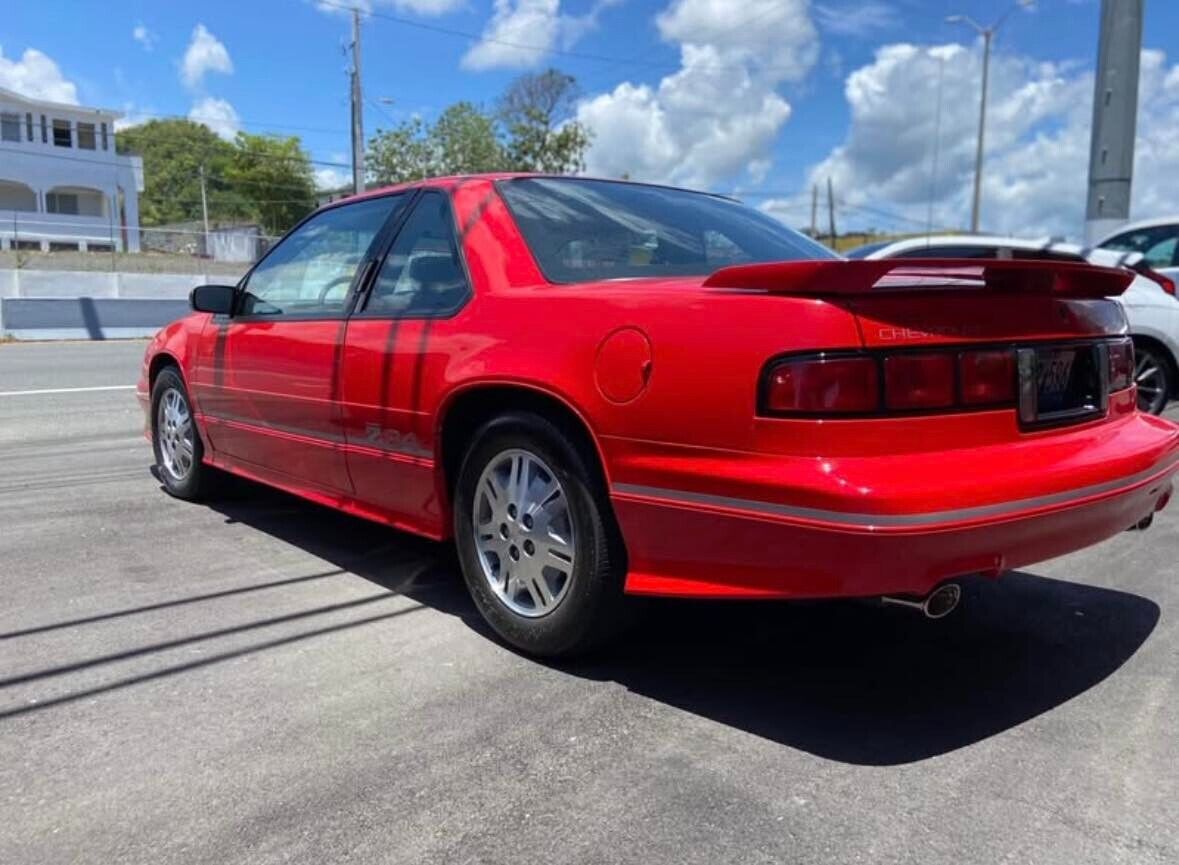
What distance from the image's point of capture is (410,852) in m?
2.29

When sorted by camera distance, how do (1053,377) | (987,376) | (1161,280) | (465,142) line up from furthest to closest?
(465,142), (1161,280), (1053,377), (987,376)

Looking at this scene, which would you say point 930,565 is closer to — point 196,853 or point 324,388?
point 196,853

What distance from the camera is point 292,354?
4.33m

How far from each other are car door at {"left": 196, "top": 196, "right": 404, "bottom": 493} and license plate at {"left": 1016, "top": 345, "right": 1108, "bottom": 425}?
2537 mm

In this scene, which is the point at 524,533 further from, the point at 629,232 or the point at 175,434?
the point at 175,434

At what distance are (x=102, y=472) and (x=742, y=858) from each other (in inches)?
218

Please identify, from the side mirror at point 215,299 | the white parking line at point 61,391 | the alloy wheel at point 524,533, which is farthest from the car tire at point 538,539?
the white parking line at point 61,391

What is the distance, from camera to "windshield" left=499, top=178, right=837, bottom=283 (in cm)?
352

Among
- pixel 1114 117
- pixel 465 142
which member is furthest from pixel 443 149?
pixel 1114 117

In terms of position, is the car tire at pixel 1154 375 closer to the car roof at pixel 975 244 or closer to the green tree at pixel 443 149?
the car roof at pixel 975 244

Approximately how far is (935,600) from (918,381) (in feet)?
1.97

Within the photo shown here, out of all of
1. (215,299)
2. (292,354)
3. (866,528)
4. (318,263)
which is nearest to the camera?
(866,528)

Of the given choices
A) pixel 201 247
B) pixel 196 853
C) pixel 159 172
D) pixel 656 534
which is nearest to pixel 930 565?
pixel 656 534

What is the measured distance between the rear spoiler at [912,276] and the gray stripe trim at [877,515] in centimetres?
57
